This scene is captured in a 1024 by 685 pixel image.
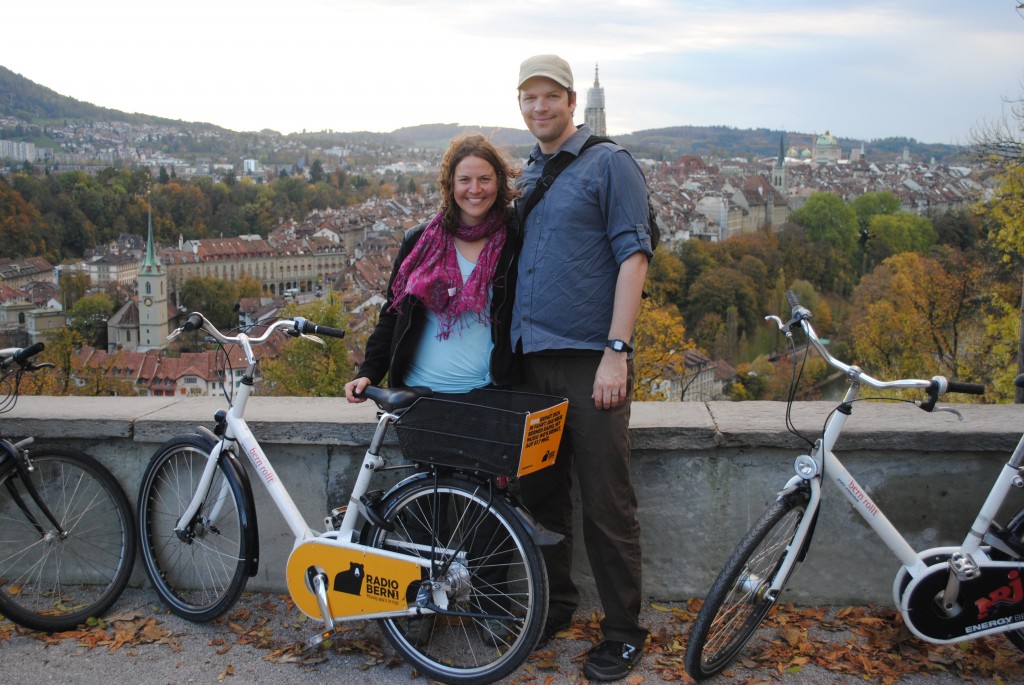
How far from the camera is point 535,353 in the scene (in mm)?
2771

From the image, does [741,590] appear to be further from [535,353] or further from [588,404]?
[535,353]

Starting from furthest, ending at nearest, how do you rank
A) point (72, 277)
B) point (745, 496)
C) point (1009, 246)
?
point (72, 277)
point (1009, 246)
point (745, 496)

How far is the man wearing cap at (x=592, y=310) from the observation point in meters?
2.60

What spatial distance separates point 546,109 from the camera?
270cm

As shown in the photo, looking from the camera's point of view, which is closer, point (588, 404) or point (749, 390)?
point (588, 404)

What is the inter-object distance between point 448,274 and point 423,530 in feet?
2.49

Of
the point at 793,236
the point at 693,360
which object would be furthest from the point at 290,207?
the point at 693,360

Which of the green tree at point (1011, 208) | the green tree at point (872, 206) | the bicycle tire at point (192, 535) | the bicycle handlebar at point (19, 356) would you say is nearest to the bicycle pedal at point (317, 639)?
the bicycle tire at point (192, 535)

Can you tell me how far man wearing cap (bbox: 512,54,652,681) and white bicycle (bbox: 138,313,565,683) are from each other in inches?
5.5

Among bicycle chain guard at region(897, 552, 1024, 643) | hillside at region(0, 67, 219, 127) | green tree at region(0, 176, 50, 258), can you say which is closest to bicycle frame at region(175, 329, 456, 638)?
bicycle chain guard at region(897, 552, 1024, 643)

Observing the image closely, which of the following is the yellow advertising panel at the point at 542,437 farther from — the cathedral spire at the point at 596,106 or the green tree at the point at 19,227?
the green tree at the point at 19,227

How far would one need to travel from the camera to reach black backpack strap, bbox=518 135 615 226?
2.73 meters

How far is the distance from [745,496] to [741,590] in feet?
1.93

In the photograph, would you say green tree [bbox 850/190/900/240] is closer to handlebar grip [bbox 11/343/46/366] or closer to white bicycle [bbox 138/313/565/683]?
white bicycle [bbox 138/313/565/683]
